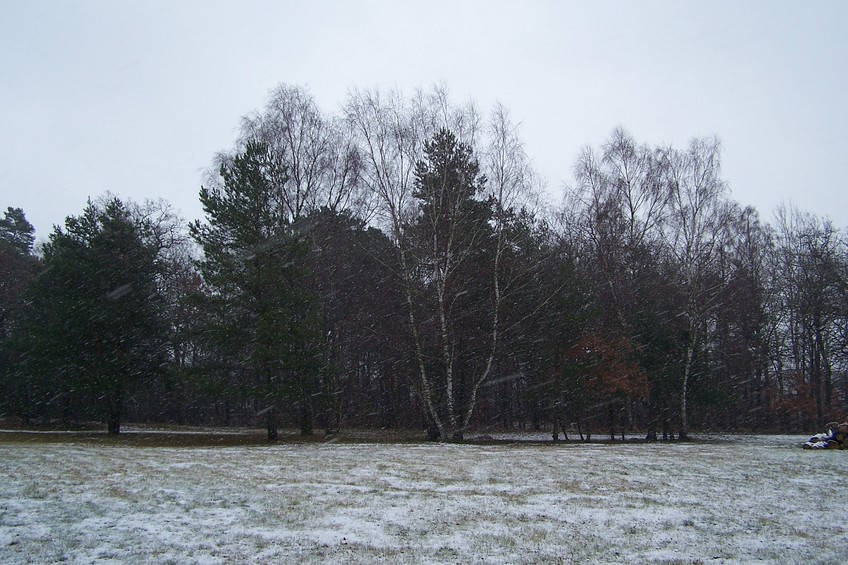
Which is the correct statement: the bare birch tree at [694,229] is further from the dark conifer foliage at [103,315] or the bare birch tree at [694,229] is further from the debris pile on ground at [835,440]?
the dark conifer foliage at [103,315]

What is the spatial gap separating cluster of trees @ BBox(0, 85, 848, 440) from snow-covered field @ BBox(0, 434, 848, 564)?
11219 millimetres

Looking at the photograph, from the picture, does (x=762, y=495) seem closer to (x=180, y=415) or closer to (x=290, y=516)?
(x=290, y=516)

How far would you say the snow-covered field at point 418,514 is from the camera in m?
6.35

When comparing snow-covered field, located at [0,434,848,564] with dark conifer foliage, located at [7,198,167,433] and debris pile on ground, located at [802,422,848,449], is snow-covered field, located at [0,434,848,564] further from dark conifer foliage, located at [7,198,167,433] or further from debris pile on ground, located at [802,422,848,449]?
dark conifer foliage, located at [7,198,167,433]

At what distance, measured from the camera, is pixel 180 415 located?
4516 cm

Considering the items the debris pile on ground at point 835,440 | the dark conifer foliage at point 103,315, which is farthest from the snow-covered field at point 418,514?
the dark conifer foliage at point 103,315

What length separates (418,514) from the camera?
795cm

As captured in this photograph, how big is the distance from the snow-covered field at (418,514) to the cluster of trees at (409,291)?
36.8 ft

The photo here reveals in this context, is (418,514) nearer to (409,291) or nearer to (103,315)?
(409,291)

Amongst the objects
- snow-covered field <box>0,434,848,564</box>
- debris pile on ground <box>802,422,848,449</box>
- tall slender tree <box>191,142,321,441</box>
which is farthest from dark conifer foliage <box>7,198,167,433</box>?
debris pile on ground <box>802,422,848,449</box>

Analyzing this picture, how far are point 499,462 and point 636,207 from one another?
2090cm

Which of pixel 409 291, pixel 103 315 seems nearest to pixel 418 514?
pixel 409 291

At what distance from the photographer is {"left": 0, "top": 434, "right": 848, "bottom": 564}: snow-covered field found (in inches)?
250

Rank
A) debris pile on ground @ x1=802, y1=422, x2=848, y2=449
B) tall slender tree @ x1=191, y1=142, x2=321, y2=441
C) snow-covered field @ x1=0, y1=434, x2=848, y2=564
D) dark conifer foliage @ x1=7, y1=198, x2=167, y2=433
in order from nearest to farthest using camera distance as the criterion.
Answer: snow-covered field @ x1=0, y1=434, x2=848, y2=564 < debris pile on ground @ x1=802, y1=422, x2=848, y2=449 < tall slender tree @ x1=191, y1=142, x2=321, y2=441 < dark conifer foliage @ x1=7, y1=198, x2=167, y2=433
